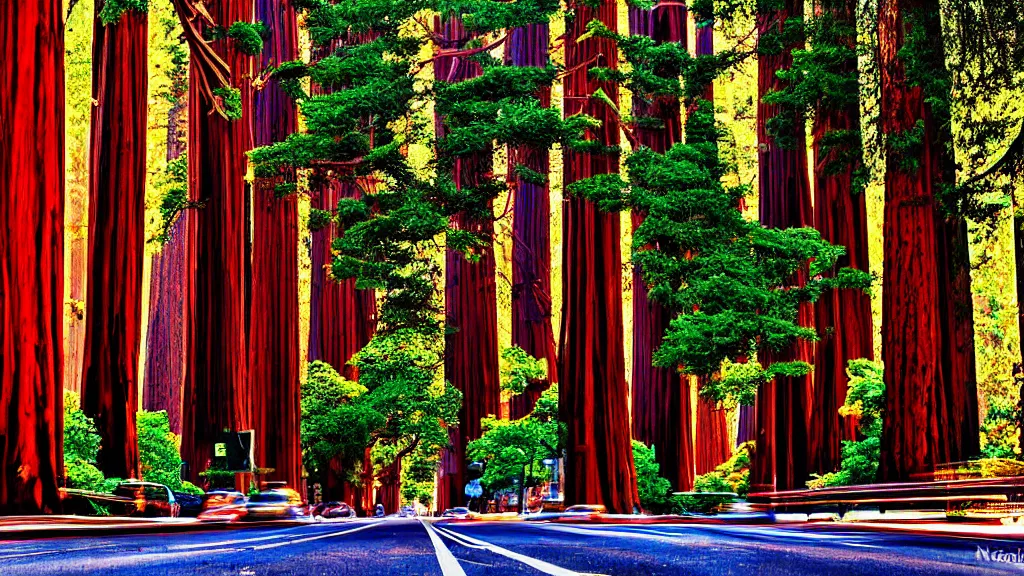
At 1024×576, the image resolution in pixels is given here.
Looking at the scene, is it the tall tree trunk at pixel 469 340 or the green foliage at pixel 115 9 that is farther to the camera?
the tall tree trunk at pixel 469 340

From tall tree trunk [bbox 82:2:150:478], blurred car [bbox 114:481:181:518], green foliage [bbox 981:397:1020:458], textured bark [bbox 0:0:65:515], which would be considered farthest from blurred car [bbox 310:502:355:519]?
textured bark [bbox 0:0:65:515]

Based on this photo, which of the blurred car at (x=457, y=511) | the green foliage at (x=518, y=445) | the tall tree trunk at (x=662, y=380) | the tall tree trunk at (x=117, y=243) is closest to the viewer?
the tall tree trunk at (x=117, y=243)

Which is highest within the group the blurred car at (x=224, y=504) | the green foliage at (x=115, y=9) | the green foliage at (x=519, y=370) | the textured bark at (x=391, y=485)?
the green foliage at (x=115, y=9)

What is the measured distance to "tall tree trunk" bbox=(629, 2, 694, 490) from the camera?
2859cm

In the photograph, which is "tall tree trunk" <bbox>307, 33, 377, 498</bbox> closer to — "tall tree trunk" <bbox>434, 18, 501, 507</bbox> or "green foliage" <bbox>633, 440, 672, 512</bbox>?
"tall tree trunk" <bbox>434, 18, 501, 507</bbox>

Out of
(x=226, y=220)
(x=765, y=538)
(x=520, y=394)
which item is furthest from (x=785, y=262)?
(x=765, y=538)

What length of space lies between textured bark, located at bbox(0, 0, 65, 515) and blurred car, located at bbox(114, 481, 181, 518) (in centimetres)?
422

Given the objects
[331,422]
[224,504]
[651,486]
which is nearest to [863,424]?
[651,486]

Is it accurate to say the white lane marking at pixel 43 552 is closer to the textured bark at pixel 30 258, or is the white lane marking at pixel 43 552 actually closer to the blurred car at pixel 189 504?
the textured bark at pixel 30 258

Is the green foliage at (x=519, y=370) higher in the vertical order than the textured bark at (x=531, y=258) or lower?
lower

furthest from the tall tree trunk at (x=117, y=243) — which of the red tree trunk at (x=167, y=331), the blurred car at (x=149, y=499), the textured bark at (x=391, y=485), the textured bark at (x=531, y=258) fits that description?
the textured bark at (x=391, y=485)

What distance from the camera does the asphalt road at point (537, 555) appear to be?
14.4ft

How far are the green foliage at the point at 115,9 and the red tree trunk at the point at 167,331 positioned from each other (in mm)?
10980

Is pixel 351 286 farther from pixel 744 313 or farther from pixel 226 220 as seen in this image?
pixel 744 313
